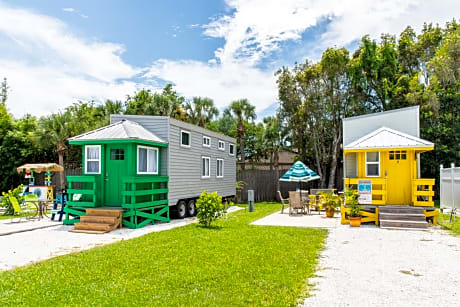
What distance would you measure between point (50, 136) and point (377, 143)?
53.2 ft

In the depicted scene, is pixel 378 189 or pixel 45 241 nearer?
pixel 45 241

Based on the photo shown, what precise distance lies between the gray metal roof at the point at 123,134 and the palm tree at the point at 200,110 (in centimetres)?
1225

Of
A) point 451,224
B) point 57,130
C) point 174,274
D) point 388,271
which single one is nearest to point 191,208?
point 174,274

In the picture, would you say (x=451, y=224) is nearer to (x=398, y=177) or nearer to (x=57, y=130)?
(x=398, y=177)

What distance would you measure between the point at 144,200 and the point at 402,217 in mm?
7718

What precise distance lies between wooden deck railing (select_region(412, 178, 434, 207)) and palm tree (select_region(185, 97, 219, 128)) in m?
15.3

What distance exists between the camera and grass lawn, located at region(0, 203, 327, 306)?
3932 millimetres

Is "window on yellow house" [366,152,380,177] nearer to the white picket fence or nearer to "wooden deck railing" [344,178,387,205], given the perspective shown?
"wooden deck railing" [344,178,387,205]

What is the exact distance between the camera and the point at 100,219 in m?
9.45

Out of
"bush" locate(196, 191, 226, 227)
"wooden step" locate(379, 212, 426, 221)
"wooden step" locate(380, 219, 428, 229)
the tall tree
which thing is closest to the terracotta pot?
"wooden step" locate(379, 212, 426, 221)

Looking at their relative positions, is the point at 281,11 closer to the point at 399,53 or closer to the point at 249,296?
the point at 249,296

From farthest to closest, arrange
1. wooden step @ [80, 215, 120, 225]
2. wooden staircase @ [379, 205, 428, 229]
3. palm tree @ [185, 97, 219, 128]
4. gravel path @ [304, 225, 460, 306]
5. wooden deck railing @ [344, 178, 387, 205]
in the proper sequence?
palm tree @ [185, 97, 219, 128]
wooden deck railing @ [344, 178, 387, 205]
wooden staircase @ [379, 205, 428, 229]
wooden step @ [80, 215, 120, 225]
gravel path @ [304, 225, 460, 306]

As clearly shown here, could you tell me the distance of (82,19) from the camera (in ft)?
37.7

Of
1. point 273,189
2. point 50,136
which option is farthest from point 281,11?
point 50,136
